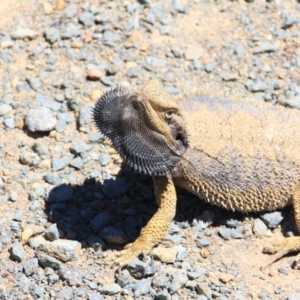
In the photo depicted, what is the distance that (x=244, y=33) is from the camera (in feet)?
25.4

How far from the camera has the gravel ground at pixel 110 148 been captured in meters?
5.60

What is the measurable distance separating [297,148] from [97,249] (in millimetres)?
1968

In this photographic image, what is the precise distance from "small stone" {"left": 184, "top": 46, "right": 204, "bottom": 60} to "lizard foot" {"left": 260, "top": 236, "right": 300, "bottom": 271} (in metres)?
2.47

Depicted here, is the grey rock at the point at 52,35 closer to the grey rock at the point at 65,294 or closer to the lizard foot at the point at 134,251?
the lizard foot at the point at 134,251

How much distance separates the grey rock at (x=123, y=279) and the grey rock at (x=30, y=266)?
27.2 inches

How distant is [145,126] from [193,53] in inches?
95.4

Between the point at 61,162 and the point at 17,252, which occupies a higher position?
the point at 61,162

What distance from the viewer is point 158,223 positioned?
575 centimetres

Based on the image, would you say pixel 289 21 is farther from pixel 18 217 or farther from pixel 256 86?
pixel 18 217

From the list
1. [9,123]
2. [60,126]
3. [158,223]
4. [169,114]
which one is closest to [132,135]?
[169,114]

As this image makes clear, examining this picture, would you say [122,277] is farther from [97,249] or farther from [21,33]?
[21,33]

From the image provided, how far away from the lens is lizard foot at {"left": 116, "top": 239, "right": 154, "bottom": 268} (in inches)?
223

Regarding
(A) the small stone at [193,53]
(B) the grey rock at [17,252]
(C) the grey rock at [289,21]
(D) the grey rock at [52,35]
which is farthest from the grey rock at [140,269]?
(C) the grey rock at [289,21]

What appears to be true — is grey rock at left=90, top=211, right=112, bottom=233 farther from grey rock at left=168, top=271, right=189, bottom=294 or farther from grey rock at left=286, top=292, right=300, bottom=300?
grey rock at left=286, top=292, right=300, bottom=300
